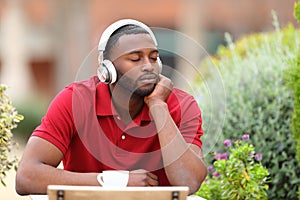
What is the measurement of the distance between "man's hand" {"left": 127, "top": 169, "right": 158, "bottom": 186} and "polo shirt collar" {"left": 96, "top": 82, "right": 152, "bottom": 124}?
0.36 m

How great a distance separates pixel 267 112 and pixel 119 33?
2365 mm

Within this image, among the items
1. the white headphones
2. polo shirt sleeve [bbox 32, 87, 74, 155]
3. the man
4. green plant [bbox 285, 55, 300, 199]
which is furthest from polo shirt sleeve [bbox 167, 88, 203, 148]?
green plant [bbox 285, 55, 300, 199]

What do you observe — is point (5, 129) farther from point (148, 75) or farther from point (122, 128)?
point (148, 75)

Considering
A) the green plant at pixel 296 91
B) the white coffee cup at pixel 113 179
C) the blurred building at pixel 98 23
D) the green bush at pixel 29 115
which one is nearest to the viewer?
the white coffee cup at pixel 113 179

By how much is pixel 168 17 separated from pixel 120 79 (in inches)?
742

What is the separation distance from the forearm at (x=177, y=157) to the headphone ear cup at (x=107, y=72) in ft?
0.98

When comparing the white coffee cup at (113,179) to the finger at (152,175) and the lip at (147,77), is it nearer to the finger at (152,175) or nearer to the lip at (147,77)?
the finger at (152,175)

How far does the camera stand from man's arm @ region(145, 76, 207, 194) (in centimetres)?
407

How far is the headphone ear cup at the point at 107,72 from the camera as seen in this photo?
414cm

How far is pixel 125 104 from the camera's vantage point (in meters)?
4.32

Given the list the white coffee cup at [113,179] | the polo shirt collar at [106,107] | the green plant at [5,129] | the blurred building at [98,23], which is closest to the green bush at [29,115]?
the blurred building at [98,23]

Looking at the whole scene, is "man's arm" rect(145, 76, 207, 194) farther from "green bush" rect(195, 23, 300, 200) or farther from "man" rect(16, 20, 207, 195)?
"green bush" rect(195, 23, 300, 200)

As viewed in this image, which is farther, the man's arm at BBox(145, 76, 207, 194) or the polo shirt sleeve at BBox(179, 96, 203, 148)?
the polo shirt sleeve at BBox(179, 96, 203, 148)

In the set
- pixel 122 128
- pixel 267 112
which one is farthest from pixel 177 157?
pixel 267 112
